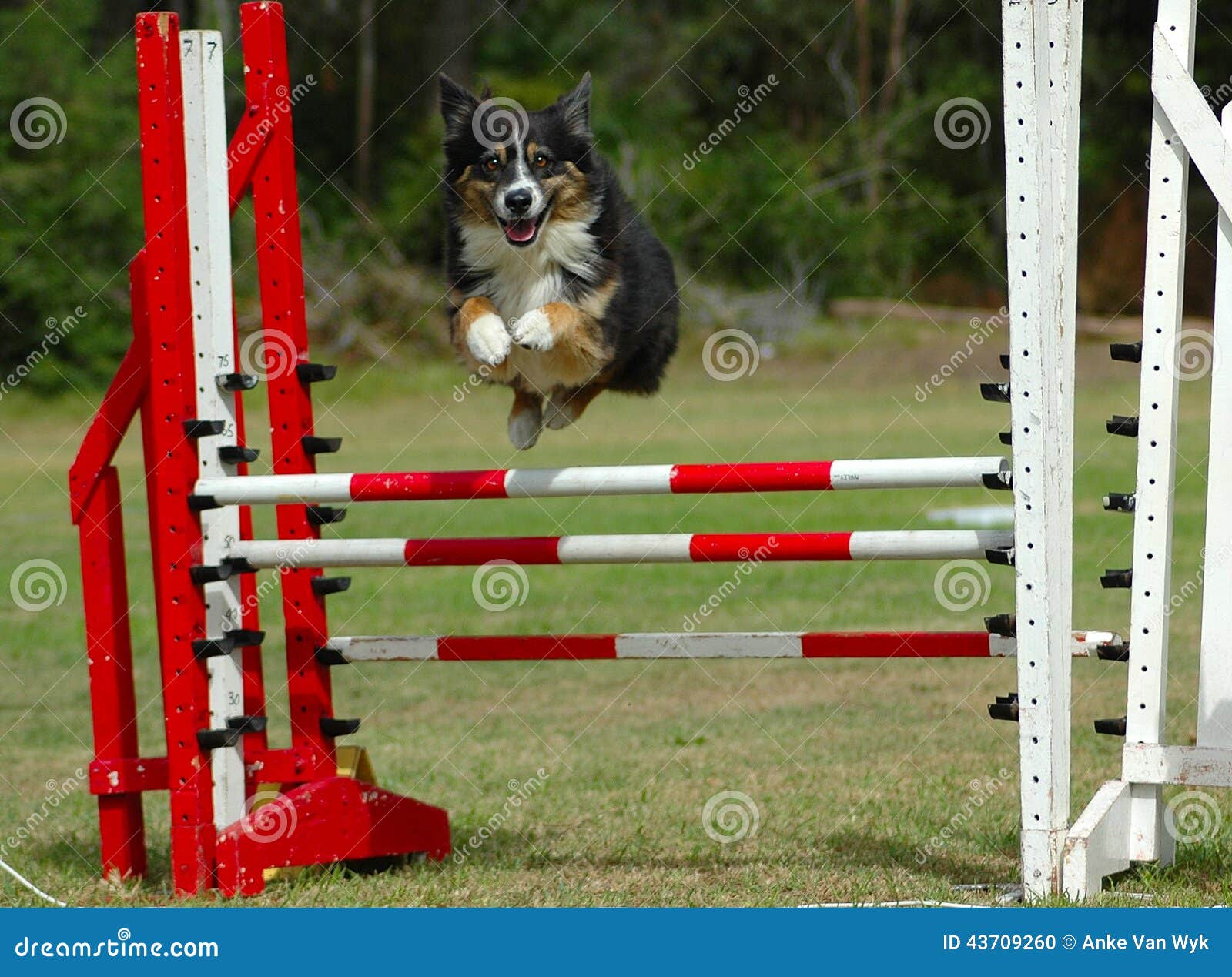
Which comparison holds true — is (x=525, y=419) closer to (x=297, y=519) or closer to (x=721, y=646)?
→ (x=297, y=519)

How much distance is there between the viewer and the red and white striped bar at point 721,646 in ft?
12.1

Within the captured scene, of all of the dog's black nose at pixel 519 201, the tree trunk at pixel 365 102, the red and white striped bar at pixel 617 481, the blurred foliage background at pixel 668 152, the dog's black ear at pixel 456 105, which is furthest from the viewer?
the tree trunk at pixel 365 102

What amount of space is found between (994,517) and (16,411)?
1535 cm

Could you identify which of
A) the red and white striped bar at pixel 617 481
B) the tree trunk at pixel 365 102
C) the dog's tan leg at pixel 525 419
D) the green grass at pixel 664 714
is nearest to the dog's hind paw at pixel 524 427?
the dog's tan leg at pixel 525 419

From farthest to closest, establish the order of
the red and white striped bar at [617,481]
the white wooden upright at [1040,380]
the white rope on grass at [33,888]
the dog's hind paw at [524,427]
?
1. the dog's hind paw at [524,427]
2. the white rope on grass at [33,888]
3. the red and white striped bar at [617,481]
4. the white wooden upright at [1040,380]

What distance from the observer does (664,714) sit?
712 cm

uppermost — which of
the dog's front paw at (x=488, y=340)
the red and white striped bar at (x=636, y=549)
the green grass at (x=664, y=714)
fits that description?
the dog's front paw at (x=488, y=340)

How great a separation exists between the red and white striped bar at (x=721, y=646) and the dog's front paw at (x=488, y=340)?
2.60 ft

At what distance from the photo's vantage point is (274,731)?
7430 mm

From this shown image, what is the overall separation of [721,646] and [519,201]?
1.53m

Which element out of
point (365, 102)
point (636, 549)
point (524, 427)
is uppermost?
point (365, 102)

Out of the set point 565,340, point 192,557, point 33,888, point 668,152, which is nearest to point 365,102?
point 668,152

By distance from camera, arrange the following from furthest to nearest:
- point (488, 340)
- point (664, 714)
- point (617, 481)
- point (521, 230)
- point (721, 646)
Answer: point (664, 714) → point (521, 230) → point (488, 340) → point (721, 646) → point (617, 481)

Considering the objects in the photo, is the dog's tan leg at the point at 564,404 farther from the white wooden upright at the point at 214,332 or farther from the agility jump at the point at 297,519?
the white wooden upright at the point at 214,332
